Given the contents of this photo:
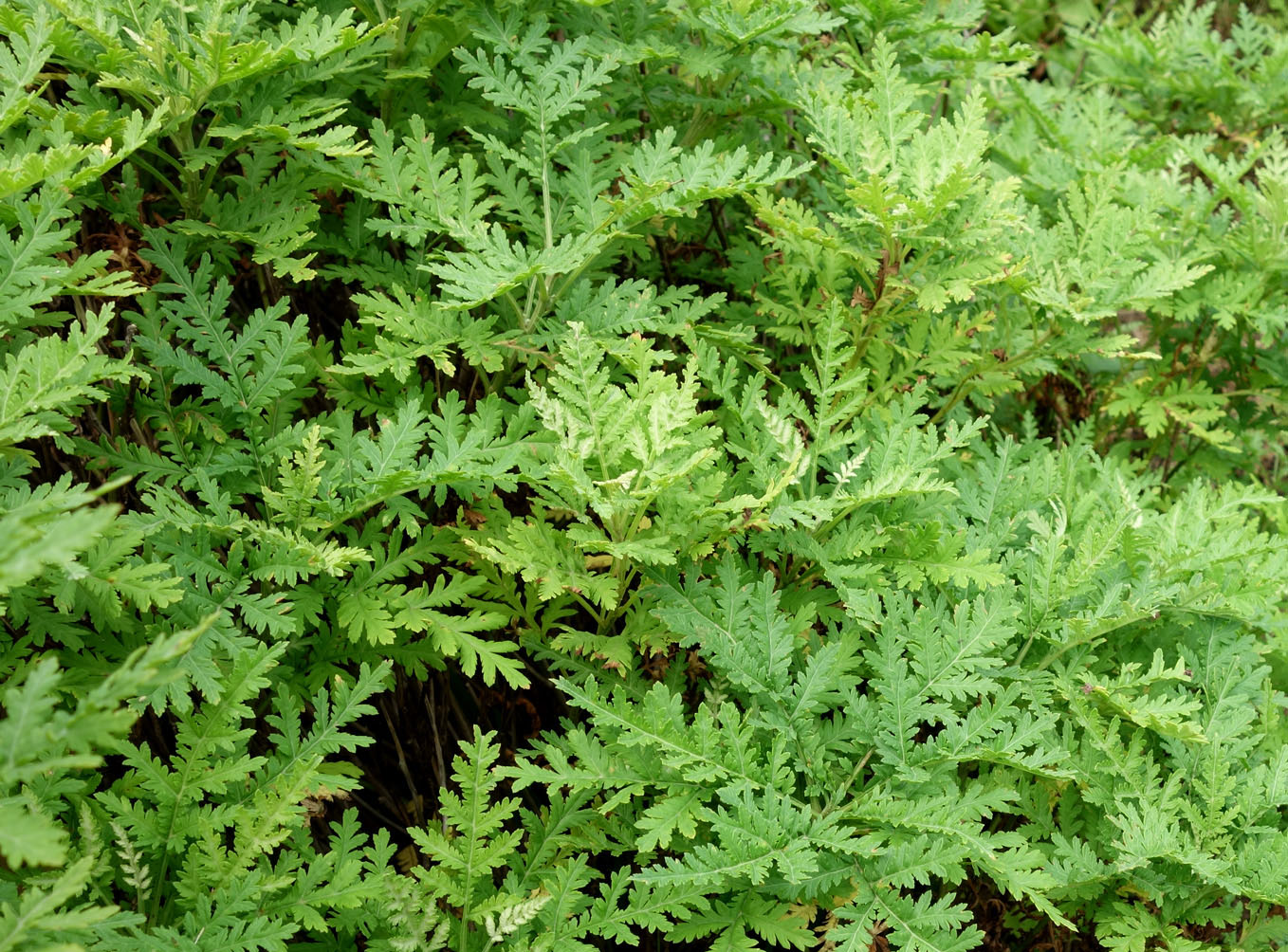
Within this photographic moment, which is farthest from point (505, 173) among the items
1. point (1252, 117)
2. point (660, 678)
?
point (1252, 117)

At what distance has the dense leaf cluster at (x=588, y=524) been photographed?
155 cm

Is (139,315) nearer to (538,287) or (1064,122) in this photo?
(538,287)

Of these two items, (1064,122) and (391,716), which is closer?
(391,716)

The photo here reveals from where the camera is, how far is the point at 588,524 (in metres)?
1.72

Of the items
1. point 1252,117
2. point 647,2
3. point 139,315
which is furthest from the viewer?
point 1252,117

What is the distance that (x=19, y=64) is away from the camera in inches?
61.2

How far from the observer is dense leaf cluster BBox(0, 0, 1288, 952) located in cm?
155

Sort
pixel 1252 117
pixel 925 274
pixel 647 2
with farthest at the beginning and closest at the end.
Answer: pixel 1252 117, pixel 647 2, pixel 925 274

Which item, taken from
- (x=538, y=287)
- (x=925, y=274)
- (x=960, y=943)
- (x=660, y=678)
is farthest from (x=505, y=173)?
(x=960, y=943)

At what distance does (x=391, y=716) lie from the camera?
77.6 inches

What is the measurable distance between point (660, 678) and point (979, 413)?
1186 millimetres

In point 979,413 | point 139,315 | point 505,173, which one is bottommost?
point 979,413

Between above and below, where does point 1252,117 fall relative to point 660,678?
above

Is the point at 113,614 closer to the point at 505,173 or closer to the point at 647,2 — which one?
the point at 505,173
